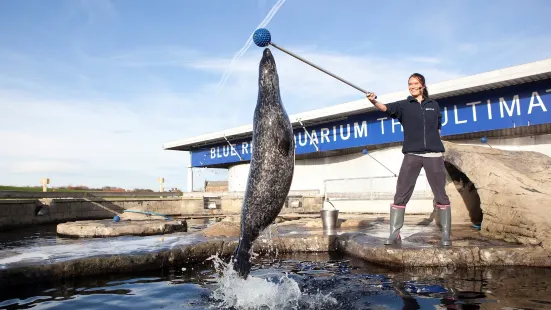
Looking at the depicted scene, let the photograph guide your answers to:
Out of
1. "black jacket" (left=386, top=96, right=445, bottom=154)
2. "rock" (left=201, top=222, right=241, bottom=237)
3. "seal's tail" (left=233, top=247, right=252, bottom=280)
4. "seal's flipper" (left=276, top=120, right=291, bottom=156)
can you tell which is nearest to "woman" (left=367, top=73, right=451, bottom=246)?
"black jacket" (left=386, top=96, right=445, bottom=154)

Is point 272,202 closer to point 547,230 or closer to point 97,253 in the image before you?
point 97,253

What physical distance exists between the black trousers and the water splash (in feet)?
7.73

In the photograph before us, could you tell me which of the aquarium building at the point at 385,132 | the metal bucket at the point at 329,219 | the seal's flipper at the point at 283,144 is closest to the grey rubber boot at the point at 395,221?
the seal's flipper at the point at 283,144

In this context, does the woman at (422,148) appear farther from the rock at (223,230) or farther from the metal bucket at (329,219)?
the rock at (223,230)

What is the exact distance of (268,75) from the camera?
4512 millimetres

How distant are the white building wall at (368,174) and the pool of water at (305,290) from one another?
38.9 feet

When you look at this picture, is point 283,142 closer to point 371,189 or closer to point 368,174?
point 371,189

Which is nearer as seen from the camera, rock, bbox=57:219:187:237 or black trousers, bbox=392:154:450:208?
black trousers, bbox=392:154:450:208

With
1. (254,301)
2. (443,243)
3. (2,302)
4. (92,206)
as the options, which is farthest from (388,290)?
(92,206)

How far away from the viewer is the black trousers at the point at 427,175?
594 centimetres

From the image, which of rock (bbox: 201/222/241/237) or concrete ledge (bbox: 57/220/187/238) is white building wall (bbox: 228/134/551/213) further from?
rock (bbox: 201/222/241/237)

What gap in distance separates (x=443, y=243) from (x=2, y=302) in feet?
18.7

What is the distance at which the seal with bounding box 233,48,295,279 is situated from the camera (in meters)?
4.30

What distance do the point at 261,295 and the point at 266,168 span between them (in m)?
1.39
